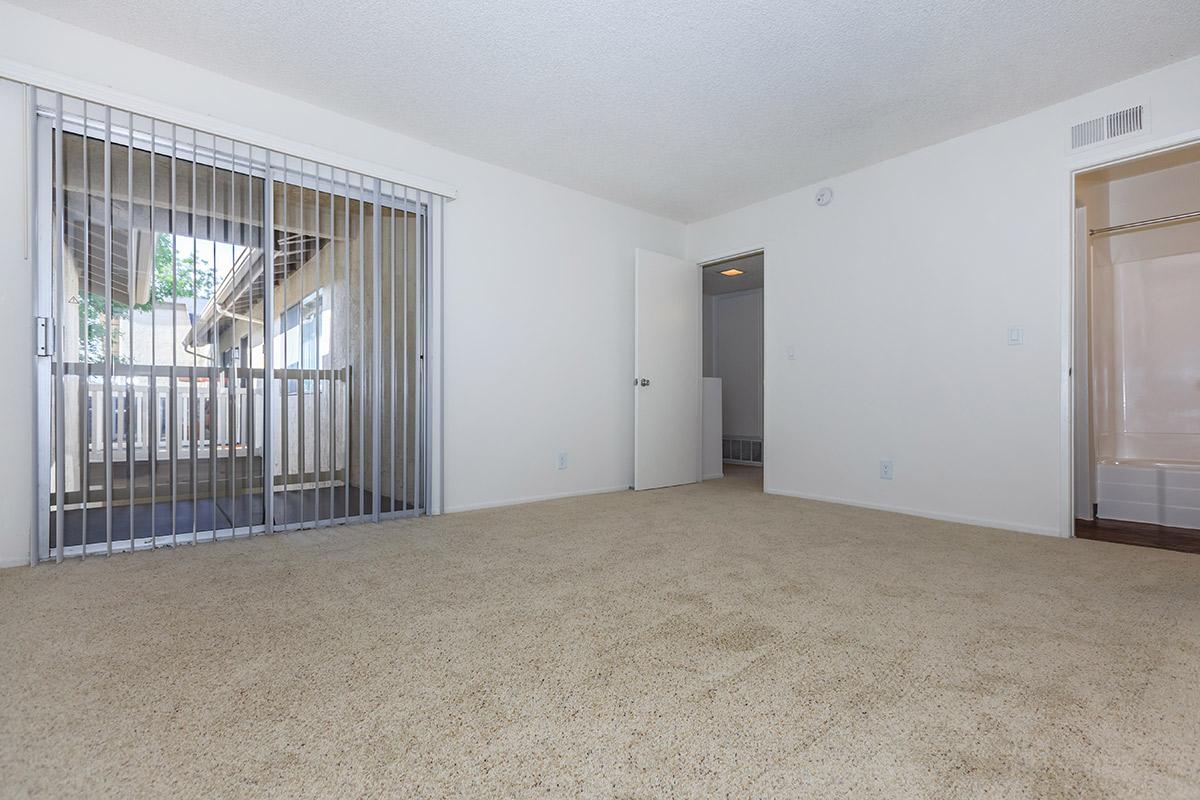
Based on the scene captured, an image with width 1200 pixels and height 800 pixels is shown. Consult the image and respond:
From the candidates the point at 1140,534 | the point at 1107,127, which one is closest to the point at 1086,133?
the point at 1107,127

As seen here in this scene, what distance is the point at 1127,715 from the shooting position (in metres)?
1.33

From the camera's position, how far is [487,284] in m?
4.00

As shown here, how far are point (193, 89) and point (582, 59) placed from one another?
76.1 inches

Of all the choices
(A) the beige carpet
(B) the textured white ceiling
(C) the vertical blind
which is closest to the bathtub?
(A) the beige carpet

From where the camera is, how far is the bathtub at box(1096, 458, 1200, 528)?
11.7ft

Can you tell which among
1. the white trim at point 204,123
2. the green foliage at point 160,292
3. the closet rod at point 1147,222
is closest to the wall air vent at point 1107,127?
the closet rod at point 1147,222

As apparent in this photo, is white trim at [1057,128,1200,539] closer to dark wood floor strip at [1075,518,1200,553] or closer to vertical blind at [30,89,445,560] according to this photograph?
dark wood floor strip at [1075,518,1200,553]

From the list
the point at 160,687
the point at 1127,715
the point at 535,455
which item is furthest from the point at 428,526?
the point at 1127,715

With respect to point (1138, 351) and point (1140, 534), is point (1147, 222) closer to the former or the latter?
point (1138, 351)

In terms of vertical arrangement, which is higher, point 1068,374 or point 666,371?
point 666,371

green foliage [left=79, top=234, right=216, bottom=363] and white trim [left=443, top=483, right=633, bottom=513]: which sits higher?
green foliage [left=79, top=234, right=216, bottom=363]

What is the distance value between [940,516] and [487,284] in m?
3.34

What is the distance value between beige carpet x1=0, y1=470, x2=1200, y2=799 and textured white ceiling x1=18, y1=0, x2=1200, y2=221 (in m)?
2.36

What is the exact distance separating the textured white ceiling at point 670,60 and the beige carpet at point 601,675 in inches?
93.1
